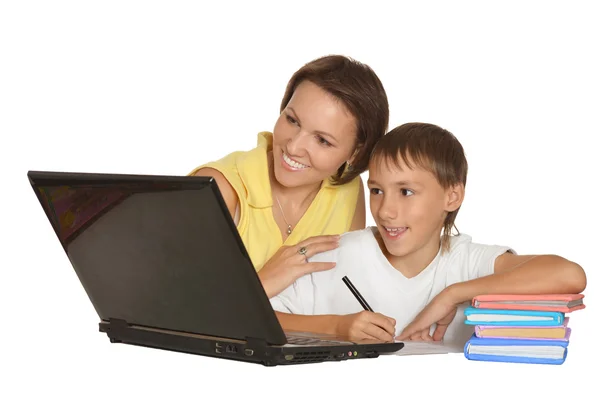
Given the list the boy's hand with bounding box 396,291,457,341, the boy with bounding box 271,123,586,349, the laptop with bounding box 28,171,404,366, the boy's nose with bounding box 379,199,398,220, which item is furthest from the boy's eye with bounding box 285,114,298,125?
the laptop with bounding box 28,171,404,366

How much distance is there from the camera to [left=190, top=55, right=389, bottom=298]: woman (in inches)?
139

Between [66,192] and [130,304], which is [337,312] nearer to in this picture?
[130,304]

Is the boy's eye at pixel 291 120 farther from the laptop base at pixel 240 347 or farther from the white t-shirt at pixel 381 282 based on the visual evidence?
the laptop base at pixel 240 347

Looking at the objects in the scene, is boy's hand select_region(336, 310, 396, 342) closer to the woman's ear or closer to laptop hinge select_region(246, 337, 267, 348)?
laptop hinge select_region(246, 337, 267, 348)

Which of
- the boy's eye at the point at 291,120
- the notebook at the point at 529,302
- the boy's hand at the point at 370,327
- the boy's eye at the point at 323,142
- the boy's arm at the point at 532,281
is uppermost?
the boy's eye at the point at 291,120

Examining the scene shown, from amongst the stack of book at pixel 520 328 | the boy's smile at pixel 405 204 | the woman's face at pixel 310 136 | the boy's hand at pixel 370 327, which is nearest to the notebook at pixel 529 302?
the stack of book at pixel 520 328

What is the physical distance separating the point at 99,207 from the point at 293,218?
4.69ft

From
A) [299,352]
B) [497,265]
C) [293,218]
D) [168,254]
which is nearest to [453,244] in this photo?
[497,265]

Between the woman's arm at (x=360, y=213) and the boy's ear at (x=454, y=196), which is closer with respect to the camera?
the boy's ear at (x=454, y=196)

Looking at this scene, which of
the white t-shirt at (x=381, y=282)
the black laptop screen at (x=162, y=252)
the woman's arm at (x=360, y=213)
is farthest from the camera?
the woman's arm at (x=360, y=213)

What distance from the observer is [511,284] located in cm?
294

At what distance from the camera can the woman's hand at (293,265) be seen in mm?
3361

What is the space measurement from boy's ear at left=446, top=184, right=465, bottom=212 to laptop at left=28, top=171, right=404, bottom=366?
664 mm

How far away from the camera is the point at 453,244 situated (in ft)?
11.0
